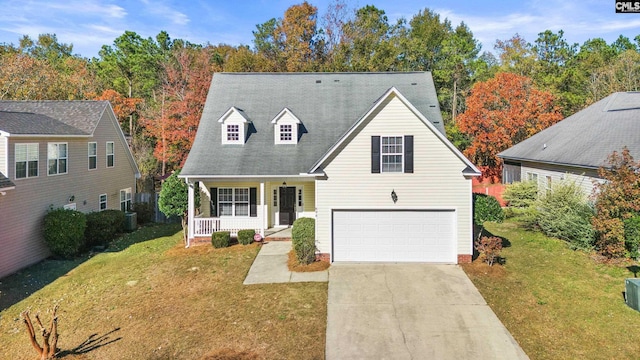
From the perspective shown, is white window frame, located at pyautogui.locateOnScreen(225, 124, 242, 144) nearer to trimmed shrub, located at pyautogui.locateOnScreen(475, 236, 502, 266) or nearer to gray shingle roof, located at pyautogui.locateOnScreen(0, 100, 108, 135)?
gray shingle roof, located at pyautogui.locateOnScreen(0, 100, 108, 135)

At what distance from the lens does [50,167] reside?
1719 cm

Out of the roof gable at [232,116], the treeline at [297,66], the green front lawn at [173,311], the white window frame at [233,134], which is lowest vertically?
the green front lawn at [173,311]

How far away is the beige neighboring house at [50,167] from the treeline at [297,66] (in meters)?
9.82

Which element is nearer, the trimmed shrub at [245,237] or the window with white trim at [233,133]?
the trimmed shrub at [245,237]

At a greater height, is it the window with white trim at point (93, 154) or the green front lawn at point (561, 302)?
the window with white trim at point (93, 154)

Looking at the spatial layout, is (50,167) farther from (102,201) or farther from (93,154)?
(102,201)

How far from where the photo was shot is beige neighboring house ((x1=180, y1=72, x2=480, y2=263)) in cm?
1408

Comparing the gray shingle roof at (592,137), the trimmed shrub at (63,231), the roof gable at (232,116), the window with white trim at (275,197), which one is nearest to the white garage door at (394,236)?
the window with white trim at (275,197)

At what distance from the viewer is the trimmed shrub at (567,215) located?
15624 mm

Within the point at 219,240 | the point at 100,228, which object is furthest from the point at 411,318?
the point at 100,228

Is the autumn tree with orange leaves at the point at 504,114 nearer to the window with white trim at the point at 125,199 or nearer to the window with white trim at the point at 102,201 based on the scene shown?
the window with white trim at the point at 125,199

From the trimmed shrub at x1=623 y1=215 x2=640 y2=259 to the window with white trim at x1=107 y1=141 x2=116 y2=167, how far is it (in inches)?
1012

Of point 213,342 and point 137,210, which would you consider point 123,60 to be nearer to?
point 137,210

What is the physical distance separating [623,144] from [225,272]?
19.5 metres
